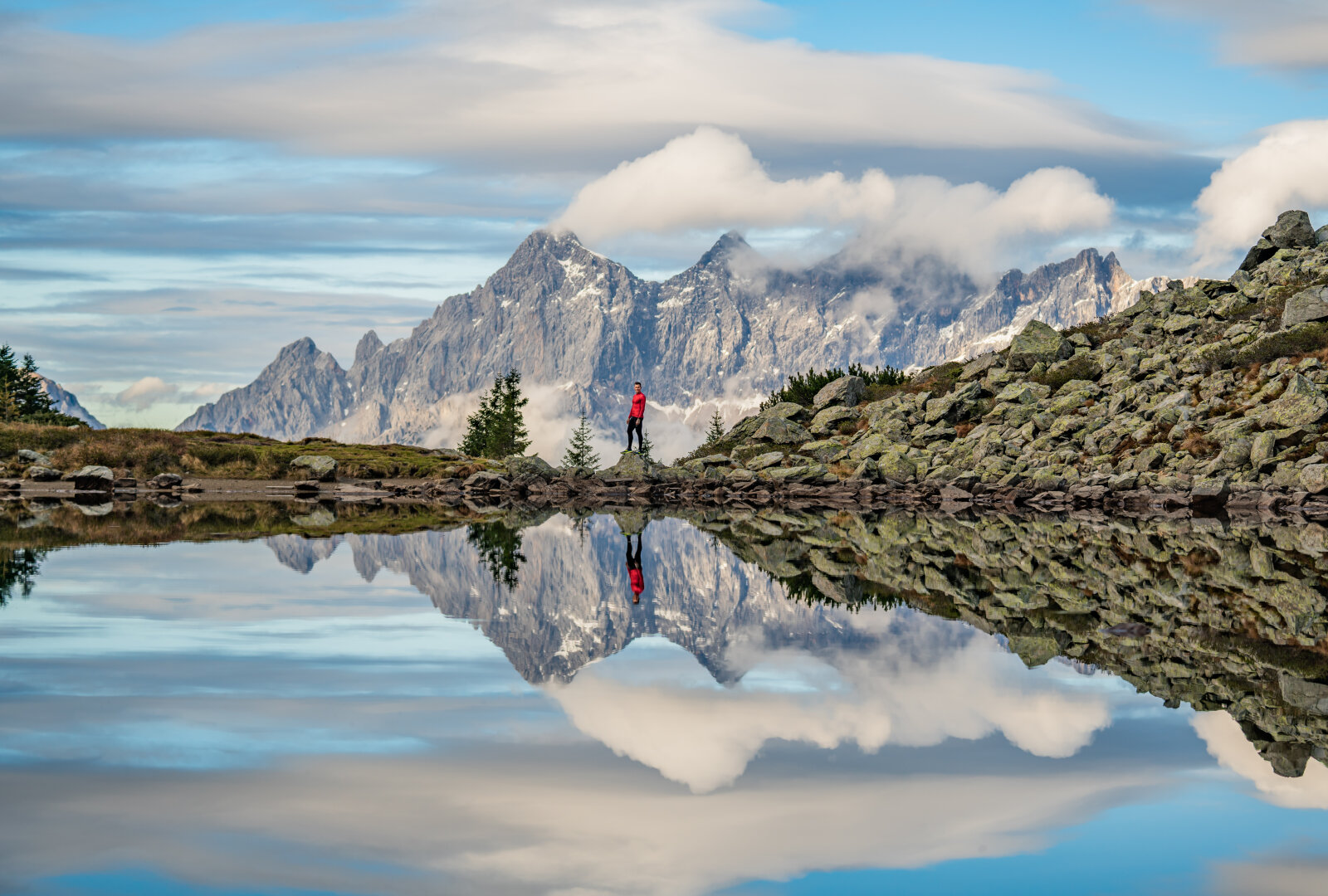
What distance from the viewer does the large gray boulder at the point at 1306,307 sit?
56.8 metres

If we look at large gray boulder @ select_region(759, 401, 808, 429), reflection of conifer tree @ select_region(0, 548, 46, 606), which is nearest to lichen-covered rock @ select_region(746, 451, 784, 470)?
large gray boulder @ select_region(759, 401, 808, 429)

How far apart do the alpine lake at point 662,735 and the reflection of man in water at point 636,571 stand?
266mm

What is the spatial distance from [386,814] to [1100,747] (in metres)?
5.55

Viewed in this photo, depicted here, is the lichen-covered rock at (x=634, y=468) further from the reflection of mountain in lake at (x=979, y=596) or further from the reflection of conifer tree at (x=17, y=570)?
the reflection of conifer tree at (x=17, y=570)

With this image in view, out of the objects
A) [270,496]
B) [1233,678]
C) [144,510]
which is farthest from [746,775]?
[270,496]

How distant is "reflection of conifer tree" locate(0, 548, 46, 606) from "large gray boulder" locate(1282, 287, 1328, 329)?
5538 centimetres

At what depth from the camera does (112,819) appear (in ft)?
23.7

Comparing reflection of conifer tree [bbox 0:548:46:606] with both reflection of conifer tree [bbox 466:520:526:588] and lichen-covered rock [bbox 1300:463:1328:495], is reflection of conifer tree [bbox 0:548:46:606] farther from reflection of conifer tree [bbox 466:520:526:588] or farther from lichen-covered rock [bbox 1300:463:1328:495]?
lichen-covered rock [bbox 1300:463:1328:495]

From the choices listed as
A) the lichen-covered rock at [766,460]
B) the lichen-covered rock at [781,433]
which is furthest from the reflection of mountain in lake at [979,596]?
the lichen-covered rock at [781,433]

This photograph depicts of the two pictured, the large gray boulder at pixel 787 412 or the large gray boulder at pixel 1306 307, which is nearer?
the large gray boulder at pixel 1306 307

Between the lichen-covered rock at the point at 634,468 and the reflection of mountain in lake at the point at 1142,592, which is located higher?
the reflection of mountain in lake at the point at 1142,592

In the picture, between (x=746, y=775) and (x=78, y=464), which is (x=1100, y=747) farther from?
(x=78, y=464)

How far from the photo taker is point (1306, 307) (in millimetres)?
57312

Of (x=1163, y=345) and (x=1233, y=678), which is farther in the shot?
(x=1163, y=345)
